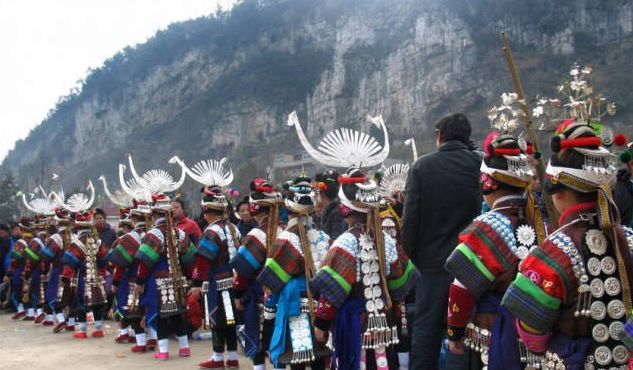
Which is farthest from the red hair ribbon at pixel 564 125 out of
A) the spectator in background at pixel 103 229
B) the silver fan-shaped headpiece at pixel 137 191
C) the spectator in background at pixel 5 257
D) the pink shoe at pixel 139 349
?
the spectator in background at pixel 5 257

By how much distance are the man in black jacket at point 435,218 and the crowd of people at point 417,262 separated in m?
0.01

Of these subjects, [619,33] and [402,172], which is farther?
[619,33]

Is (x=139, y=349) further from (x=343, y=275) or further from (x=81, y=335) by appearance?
(x=343, y=275)

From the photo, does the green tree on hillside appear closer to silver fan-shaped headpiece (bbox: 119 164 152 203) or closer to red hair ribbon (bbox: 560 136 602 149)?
silver fan-shaped headpiece (bbox: 119 164 152 203)

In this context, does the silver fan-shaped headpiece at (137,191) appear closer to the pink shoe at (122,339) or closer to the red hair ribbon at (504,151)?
the pink shoe at (122,339)

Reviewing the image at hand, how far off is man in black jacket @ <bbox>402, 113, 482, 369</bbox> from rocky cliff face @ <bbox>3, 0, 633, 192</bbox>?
54156mm

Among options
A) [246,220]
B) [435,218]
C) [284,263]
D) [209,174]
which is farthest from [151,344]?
[435,218]

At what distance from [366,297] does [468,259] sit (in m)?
1.35

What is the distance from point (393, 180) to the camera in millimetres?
8992

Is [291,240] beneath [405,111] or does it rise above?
beneath

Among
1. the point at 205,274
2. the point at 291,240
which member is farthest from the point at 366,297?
the point at 205,274

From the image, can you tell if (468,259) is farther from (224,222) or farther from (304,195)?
(224,222)

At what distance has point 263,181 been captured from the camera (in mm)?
7754

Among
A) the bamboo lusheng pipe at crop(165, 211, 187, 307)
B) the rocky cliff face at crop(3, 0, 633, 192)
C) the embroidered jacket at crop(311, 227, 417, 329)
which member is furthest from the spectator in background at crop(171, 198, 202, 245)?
the rocky cliff face at crop(3, 0, 633, 192)
